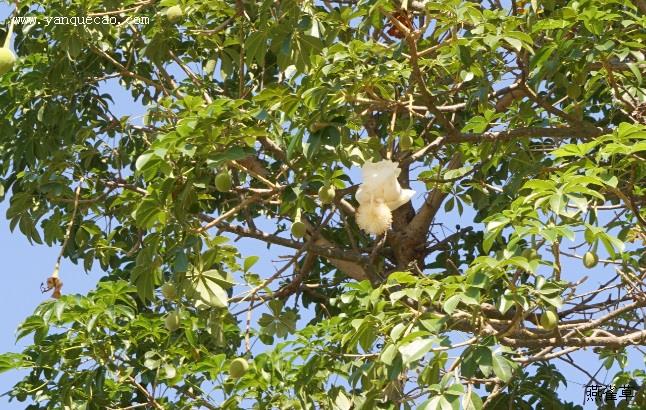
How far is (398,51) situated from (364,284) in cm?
62

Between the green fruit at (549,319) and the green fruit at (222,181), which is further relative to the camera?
the green fruit at (222,181)

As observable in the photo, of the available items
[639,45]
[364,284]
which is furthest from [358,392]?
[639,45]

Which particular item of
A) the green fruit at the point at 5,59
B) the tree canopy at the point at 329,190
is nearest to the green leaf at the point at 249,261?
the tree canopy at the point at 329,190

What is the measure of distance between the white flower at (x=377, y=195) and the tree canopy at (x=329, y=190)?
128 mm

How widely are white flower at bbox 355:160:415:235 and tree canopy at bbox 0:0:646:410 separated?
0.42 ft

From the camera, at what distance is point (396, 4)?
349 cm

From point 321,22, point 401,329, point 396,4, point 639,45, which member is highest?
point 321,22

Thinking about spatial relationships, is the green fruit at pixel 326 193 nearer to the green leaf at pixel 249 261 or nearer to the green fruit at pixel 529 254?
the green leaf at pixel 249 261

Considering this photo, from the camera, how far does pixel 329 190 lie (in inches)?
137

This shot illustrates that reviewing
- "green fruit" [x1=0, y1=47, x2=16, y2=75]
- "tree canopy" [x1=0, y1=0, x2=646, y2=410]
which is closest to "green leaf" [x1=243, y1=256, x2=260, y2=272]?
"tree canopy" [x1=0, y1=0, x2=646, y2=410]

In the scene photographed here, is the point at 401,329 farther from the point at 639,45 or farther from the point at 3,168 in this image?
the point at 3,168

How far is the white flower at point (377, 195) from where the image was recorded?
3307 millimetres

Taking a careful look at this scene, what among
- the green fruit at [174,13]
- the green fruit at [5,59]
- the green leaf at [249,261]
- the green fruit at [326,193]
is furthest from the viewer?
the green fruit at [174,13]

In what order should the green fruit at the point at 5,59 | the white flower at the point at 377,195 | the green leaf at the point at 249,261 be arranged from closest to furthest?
the green fruit at the point at 5,59, the white flower at the point at 377,195, the green leaf at the point at 249,261
